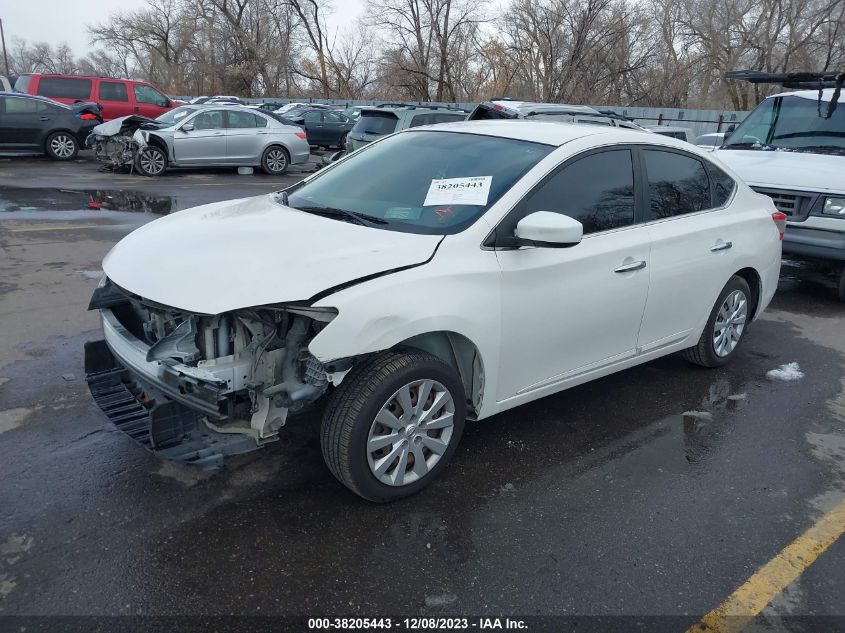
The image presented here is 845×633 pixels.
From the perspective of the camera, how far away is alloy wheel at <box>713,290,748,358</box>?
496 cm

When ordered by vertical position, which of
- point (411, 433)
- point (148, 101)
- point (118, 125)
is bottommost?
point (411, 433)

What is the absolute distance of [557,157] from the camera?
3738mm

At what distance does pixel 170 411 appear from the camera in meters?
2.97

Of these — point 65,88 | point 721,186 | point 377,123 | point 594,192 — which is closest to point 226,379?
point 594,192

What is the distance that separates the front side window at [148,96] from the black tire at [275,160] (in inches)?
224

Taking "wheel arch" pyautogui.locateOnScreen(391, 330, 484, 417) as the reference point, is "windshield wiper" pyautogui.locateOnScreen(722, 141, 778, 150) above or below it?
above

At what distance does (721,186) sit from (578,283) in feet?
6.30

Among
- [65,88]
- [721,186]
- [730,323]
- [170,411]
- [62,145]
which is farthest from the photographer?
[65,88]

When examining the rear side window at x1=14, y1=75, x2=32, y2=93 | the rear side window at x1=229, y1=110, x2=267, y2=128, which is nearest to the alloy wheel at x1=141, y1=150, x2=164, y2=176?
the rear side window at x1=229, y1=110, x2=267, y2=128

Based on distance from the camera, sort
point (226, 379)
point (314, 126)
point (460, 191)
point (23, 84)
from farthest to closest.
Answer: point (314, 126)
point (23, 84)
point (460, 191)
point (226, 379)

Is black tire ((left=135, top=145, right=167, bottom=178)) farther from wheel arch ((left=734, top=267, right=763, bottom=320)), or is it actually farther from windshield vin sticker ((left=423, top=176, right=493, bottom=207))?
wheel arch ((left=734, top=267, right=763, bottom=320))

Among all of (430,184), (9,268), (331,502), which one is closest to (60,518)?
(331,502)

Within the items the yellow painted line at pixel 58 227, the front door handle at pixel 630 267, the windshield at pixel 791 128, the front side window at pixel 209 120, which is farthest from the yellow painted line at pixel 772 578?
the front side window at pixel 209 120

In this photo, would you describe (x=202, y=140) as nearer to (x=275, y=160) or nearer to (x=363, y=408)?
(x=275, y=160)
